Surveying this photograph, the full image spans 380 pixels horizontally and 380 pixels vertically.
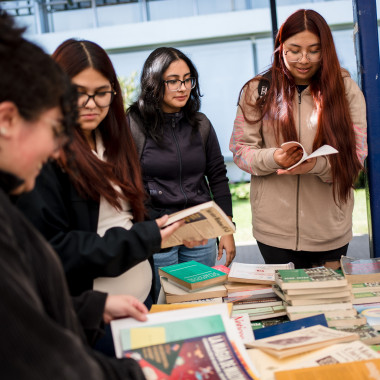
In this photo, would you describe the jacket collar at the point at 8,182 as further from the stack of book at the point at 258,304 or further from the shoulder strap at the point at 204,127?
the shoulder strap at the point at 204,127

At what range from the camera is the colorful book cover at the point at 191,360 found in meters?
0.97

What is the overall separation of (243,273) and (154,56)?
107 cm

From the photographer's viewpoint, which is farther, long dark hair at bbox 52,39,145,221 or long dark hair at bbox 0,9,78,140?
long dark hair at bbox 52,39,145,221

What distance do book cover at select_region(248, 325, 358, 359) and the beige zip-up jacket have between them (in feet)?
2.42

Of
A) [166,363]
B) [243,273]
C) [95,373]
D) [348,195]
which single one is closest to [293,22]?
[348,195]

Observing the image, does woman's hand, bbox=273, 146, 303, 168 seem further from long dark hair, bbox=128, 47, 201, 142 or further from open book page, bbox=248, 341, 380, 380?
open book page, bbox=248, 341, 380, 380

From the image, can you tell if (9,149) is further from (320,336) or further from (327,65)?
(327,65)

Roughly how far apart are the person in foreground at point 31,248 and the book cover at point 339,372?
37 cm

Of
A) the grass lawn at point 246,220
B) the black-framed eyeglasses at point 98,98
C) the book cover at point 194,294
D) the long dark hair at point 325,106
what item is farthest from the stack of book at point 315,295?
the grass lawn at point 246,220

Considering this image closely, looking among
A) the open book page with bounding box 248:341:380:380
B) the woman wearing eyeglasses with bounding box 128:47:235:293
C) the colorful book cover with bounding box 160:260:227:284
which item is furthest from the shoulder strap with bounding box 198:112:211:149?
the open book page with bounding box 248:341:380:380

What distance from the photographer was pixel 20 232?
737mm

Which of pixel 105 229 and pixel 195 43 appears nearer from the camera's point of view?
pixel 105 229

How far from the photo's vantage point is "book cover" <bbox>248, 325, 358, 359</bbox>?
→ 111cm

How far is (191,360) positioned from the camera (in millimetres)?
1000
